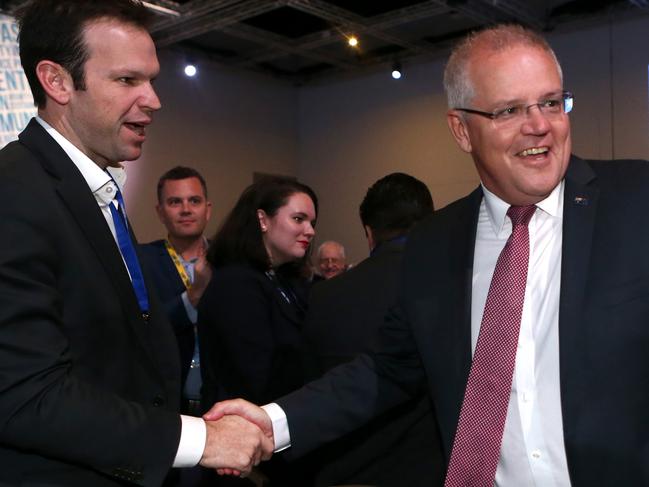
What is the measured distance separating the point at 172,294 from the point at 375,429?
5.65 ft

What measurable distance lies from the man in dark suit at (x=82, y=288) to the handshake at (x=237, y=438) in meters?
0.01

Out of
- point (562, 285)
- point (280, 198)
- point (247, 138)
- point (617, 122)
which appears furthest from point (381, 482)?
point (247, 138)

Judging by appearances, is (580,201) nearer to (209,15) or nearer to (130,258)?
(130,258)

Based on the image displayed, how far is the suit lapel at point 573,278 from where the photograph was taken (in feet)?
5.23

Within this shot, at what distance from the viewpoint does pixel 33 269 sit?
1.45m

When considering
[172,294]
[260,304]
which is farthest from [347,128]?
[260,304]

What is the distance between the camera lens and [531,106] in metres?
1.81

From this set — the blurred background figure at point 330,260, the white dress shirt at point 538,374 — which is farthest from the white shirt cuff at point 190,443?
the blurred background figure at point 330,260

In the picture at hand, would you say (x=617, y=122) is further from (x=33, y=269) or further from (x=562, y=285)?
(x=33, y=269)

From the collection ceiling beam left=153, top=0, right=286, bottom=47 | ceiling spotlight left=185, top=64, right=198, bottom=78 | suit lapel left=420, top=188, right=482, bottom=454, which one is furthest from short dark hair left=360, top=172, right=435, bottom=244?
ceiling spotlight left=185, top=64, right=198, bottom=78

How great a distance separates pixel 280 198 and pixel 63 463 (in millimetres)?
1948

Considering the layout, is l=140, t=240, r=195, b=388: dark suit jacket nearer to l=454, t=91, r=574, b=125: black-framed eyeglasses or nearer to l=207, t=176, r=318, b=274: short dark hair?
l=207, t=176, r=318, b=274: short dark hair

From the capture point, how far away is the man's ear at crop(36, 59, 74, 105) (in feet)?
5.72

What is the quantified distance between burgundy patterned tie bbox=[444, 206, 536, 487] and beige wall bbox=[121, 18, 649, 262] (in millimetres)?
6219
